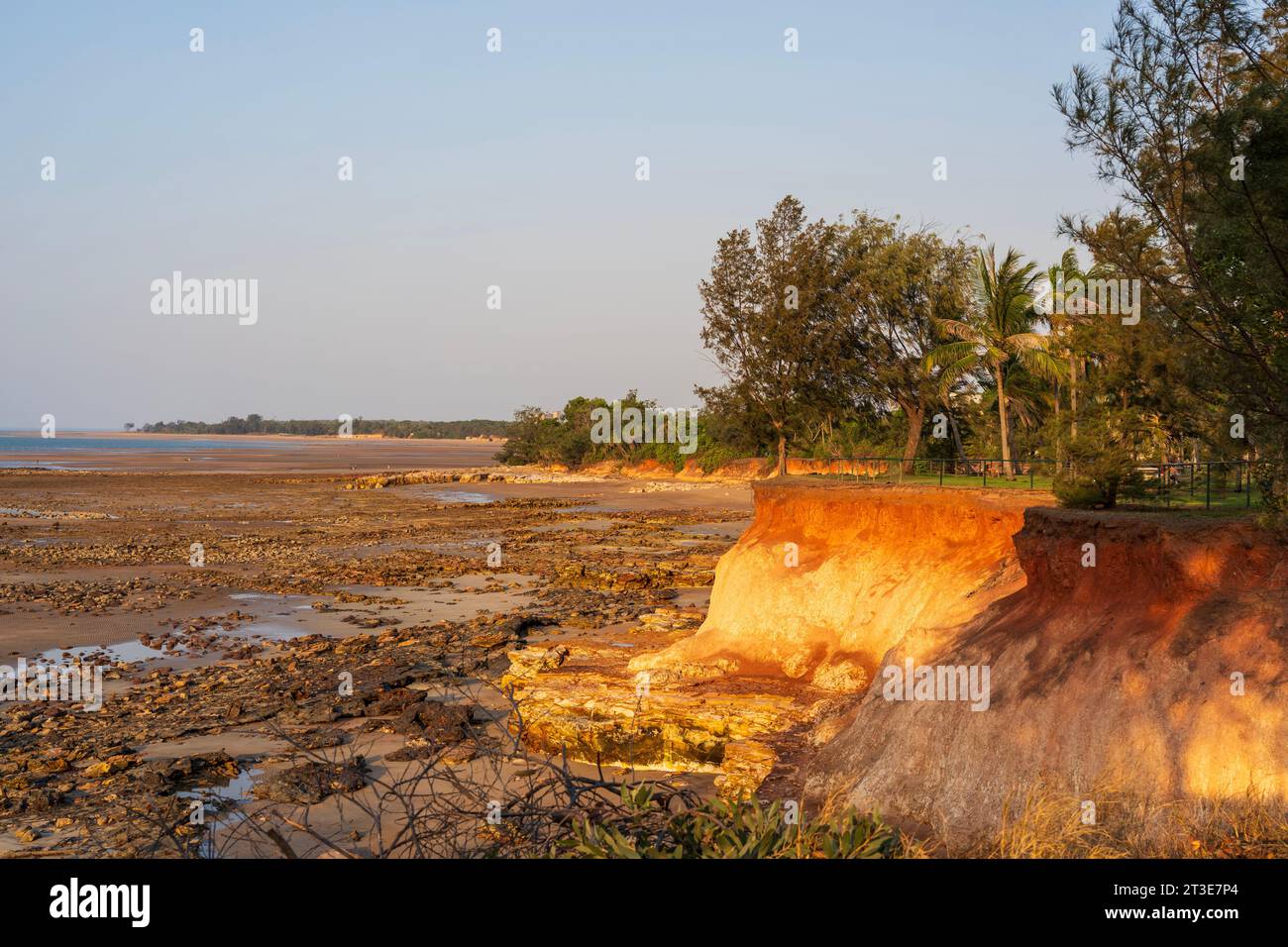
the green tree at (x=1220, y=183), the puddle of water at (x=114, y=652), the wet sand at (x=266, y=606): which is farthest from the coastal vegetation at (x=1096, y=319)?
the puddle of water at (x=114, y=652)

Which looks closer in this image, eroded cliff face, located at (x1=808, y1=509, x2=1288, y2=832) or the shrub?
the shrub

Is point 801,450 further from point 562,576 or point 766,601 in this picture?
point 766,601

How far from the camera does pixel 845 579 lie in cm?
1888

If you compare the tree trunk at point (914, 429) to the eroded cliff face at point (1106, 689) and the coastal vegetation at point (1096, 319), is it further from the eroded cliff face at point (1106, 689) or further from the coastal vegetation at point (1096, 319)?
the eroded cliff face at point (1106, 689)

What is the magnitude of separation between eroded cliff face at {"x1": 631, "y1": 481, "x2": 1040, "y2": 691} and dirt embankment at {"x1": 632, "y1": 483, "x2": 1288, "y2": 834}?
0.07m

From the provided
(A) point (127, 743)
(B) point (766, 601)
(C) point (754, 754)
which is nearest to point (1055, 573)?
(C) point (754, 754)

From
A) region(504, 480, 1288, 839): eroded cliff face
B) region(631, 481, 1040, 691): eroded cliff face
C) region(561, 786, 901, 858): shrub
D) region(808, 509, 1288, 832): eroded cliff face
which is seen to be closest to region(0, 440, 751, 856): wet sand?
region(561, 786, 901, 858): shrub

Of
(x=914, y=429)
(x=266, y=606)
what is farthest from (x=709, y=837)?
(x=914, y=429)

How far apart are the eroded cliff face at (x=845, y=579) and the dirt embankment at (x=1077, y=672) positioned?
0.07 meters

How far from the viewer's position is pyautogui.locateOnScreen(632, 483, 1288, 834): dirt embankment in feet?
35.2

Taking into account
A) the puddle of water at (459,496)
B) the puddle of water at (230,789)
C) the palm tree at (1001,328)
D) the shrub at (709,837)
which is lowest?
the puddle of water at (230,789)

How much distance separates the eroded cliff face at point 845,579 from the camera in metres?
16.8

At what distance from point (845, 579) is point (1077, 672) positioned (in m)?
6.90

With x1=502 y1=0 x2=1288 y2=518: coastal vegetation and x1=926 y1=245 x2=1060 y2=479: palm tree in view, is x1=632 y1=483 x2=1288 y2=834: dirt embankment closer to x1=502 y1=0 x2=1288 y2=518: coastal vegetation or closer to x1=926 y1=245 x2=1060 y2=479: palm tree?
x1=502 y1=0 x2=1288 y2=518: coastal vegetation
